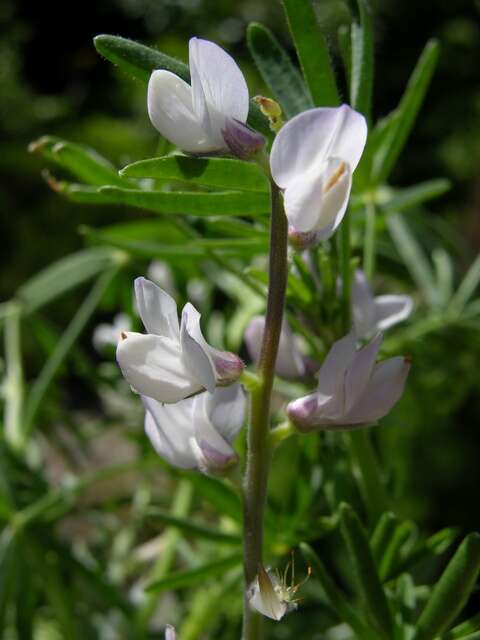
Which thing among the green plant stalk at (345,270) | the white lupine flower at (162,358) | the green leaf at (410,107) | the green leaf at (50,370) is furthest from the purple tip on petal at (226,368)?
the green leaf at (50,370)

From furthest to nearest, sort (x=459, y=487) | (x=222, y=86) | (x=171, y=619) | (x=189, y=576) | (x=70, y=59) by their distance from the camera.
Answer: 1. (x=70, y=59)
2. (x=459, y=487)
3. (x=171, y=619)
4. (x=189, y=576)
5. (x=222, y=86)

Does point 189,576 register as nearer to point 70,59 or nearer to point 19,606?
point 19,606

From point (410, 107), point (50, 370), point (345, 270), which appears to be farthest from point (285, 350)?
point (50, 370)

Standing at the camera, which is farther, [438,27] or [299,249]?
[438,27]

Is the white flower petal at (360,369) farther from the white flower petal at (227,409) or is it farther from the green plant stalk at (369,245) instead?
the green plant stalk at (369,245)

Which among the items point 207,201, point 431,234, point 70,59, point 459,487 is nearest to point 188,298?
point 431,234

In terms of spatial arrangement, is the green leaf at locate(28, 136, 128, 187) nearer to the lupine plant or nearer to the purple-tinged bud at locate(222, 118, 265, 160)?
the lupine plant

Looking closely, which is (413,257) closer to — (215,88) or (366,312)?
(366,312)
